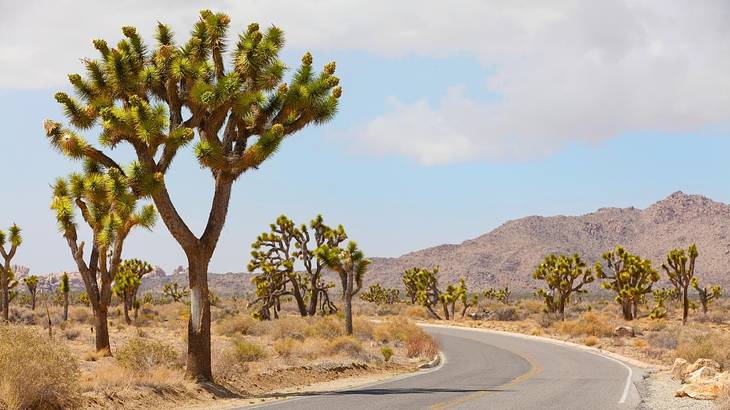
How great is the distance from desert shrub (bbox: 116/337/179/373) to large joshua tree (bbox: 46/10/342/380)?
59.7 inches

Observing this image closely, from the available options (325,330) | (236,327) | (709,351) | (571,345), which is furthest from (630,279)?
(236,327)

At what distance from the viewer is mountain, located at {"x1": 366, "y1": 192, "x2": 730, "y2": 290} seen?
15388 centimetres

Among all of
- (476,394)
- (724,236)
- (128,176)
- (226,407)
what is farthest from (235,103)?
(724,236)

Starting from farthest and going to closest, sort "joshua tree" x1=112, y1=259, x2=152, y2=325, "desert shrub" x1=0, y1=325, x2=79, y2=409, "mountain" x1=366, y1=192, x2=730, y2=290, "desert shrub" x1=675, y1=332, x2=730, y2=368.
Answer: "mountain" x1=366, y1=192, x2=730, y2=290, "joshua tree" x1=112, y1=259, x2=152, y2=325, "desert shrub" x1=675, y1=332, x2=730, y2=368, "desert shrub" x1=0, y1=325, x2=79, y2=409

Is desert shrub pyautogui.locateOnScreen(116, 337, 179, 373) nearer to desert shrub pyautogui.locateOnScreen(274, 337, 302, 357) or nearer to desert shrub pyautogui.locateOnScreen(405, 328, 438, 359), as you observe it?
desert shrub pyautogui.locateOnScreen(274, 337, 302, 357)

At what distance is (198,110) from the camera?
17.2 metres

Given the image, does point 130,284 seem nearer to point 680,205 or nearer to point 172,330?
point 172,330

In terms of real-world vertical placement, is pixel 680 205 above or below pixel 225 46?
above

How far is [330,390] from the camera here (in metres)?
18.1

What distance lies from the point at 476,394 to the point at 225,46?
10.7m

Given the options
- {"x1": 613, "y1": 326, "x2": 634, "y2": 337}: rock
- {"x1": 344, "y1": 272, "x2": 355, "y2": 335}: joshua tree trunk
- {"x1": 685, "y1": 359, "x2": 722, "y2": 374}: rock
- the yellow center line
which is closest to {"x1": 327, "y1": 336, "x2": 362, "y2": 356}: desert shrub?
the yellow center line

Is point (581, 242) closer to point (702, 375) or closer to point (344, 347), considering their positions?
point (344, 347)

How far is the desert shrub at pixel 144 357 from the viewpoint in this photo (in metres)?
18.0

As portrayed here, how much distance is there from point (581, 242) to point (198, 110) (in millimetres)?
166293
